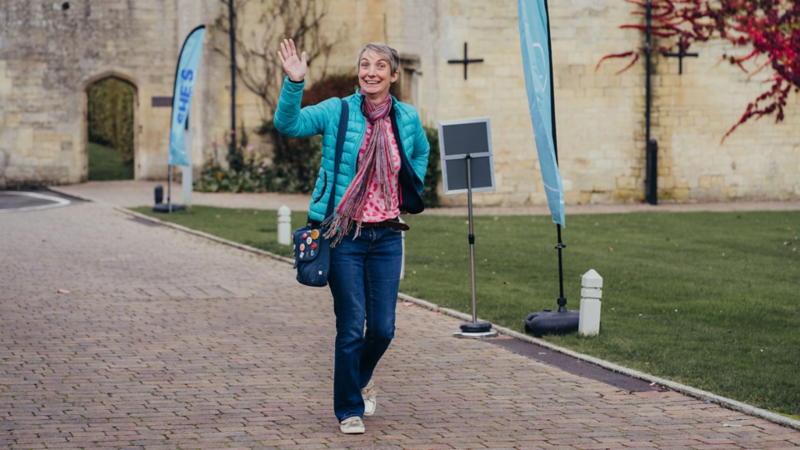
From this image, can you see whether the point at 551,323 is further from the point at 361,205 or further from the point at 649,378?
the point at 361,205

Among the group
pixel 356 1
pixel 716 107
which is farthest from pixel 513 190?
pixel 356 1

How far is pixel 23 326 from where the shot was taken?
7703 millimetres

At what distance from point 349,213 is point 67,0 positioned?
71.7 feet

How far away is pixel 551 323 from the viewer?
25.0 ft

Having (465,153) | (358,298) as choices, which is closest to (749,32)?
(465,153)

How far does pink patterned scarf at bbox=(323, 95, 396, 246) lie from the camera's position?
4766 millimetres

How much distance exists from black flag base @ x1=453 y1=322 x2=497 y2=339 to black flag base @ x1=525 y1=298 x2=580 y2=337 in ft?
1.01

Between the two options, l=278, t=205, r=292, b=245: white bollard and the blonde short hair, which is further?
l=278, t=205, r=292, b=245: white bollard

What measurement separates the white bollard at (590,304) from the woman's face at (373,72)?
3147mm

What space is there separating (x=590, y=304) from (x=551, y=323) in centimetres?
Result: 35

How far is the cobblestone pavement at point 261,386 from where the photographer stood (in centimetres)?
488

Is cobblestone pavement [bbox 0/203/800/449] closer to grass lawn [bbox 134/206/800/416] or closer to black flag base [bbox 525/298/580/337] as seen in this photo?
black flag base [bbox 525/298/580/337]

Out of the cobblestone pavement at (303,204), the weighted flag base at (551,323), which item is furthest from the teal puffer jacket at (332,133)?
the cobblestone pavement at (303,204)

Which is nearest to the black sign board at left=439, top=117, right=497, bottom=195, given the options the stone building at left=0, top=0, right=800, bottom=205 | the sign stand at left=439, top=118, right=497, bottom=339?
the sign stand at left=439, top=118, right=497, bottom=339
